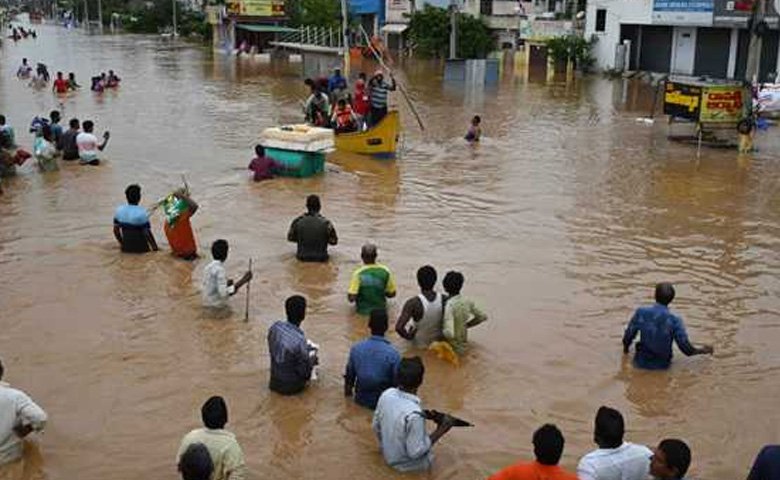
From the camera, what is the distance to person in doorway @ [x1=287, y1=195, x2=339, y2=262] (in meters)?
12.3

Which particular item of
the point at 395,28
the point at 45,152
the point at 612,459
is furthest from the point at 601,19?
the point at 612,459

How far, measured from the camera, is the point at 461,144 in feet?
77.0

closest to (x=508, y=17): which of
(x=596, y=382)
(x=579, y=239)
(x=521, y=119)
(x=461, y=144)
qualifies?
(x=521, y=119)

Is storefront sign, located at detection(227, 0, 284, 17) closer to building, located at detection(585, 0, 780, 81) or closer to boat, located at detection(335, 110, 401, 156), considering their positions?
building, located at detection(585, 0, 780, 81)

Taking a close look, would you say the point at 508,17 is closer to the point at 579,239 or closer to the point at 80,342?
the point at 579,239

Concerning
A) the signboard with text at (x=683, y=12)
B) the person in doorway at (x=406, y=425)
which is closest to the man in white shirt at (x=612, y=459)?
the person in doorway at (x=406, y=425)

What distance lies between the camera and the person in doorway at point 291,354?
8117mm

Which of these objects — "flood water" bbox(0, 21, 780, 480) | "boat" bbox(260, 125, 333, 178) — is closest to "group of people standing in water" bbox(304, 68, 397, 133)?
"flood water" bbox(0, 21, 780, 480)

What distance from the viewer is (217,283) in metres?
10.2

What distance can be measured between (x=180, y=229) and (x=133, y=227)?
68cm

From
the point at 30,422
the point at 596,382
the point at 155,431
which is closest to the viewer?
the point at 30,422

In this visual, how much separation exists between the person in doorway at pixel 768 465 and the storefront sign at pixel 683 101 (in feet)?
58.3

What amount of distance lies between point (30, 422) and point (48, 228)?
822 cm

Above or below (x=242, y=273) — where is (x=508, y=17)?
above
